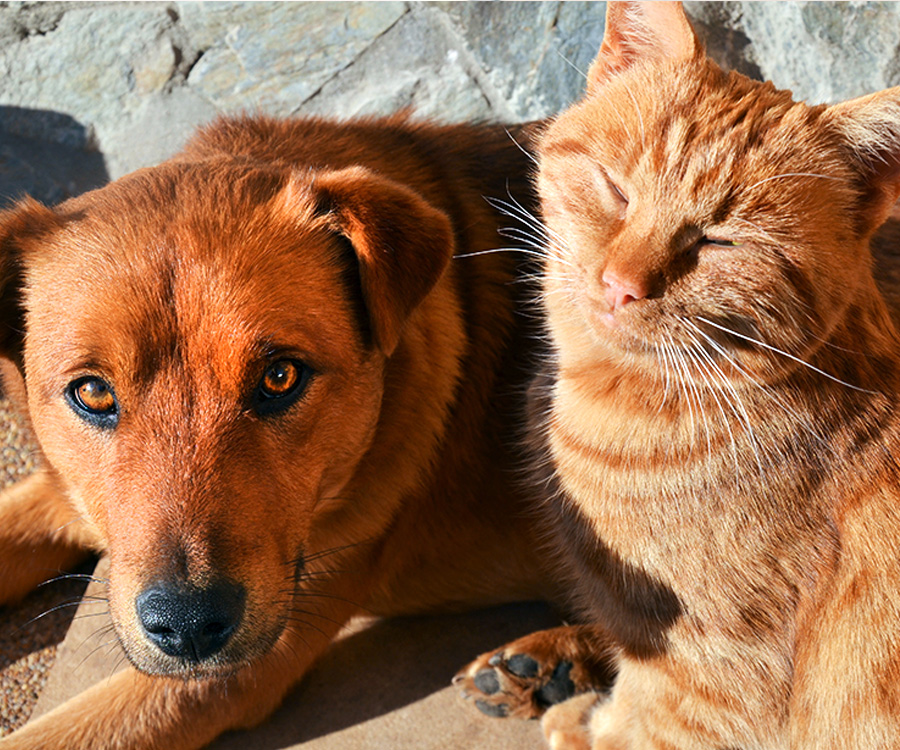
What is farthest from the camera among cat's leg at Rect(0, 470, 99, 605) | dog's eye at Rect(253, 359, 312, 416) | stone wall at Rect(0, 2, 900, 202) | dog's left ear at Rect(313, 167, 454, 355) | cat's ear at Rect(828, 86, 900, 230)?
stone wall at Rect(0, 2, 900, 202)

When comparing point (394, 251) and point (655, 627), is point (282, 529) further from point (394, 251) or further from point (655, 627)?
point (655, 627)

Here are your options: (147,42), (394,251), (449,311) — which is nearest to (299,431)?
(394,251)

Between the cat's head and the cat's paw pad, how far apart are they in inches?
46.3

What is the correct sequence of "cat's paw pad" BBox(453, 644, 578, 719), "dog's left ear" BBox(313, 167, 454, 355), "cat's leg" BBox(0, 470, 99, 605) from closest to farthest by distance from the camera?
"dog's left ear" BBox(313, 167, 454, 355), "cat's paw pad" BBox(453, 644, 578, 719), "cat's leg" BBox(0, 470, 99, 605)

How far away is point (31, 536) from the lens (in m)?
3.22

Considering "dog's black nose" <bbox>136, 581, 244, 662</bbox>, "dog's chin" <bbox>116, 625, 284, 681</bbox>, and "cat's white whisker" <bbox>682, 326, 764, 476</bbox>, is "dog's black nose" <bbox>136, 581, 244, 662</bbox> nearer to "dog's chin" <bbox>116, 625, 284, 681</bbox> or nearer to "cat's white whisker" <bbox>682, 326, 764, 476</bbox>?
"dog's chin" <bbox>116, 625, 284, 681</bbox>

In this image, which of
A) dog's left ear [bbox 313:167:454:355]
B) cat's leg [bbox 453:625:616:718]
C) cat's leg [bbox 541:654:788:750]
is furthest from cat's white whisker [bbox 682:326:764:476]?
cat's leg [bbox 453:625:616:718]

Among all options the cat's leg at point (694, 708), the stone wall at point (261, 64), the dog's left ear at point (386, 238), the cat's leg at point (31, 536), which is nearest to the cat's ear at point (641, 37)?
the dog's left ear at point (386, 238)

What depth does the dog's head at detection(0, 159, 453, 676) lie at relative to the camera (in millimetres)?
2135

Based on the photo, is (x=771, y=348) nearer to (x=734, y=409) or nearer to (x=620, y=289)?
(x=734, y=409)

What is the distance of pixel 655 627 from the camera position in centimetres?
241

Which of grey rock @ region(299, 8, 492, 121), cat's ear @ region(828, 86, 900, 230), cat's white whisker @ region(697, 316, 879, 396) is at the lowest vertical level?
grey rock @ region(299, 8, 492, 121)

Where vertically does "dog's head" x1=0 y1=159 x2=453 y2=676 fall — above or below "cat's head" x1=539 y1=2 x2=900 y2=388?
below

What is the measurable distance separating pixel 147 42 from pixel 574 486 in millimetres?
3246
